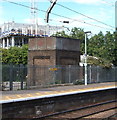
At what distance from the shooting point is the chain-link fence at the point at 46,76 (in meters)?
17.3

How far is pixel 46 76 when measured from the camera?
67.7ft

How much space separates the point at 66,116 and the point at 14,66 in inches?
275

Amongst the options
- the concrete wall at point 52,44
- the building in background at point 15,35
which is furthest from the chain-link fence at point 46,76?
the building in background at point 15,35

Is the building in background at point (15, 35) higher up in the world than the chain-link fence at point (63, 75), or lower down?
higher up

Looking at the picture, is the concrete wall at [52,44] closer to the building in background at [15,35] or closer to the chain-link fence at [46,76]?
the chain-link fence at [46,76]

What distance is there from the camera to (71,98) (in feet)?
49.1

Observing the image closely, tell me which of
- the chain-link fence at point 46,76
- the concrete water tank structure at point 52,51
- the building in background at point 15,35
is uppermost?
the building in background at point 15,35

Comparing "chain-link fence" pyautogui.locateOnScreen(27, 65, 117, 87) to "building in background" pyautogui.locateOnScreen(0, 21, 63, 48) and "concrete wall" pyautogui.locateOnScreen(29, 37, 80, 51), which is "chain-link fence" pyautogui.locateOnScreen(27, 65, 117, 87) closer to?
"concrete wall" pyautogui.locateOnScreen(29, 37, 80, 51)

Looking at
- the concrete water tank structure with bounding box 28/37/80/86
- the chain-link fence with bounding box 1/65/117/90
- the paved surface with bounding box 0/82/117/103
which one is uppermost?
the concrete water tank structure with bounding box 28/37/80/86

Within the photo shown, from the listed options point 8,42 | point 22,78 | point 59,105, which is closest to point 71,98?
point 59,105

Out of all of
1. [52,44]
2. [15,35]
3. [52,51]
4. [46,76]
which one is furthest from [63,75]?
[15,35]

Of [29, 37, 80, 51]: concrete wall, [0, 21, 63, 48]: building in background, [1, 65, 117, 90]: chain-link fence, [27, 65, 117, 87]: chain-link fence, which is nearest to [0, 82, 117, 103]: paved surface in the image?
[1, 65, 117, 90]: chain-link fence

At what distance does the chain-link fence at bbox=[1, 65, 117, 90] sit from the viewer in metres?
17.3

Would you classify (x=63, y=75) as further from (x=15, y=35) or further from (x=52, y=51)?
(x=15, y=35)
